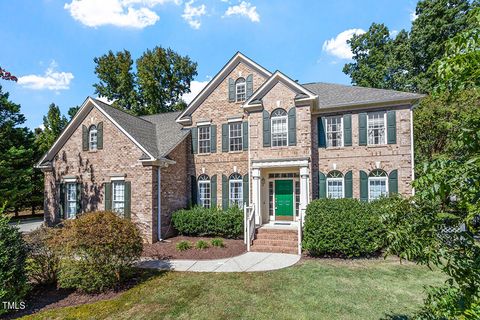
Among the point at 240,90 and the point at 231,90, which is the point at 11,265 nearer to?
the point at 231,90

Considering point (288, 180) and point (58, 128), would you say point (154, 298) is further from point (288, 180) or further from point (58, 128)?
point (58, 128)

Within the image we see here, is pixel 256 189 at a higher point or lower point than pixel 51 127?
lower

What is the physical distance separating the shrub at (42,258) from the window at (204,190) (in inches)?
330

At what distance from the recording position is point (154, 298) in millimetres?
6949

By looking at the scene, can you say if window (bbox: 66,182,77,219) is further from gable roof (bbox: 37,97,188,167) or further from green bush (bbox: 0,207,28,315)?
green bush (bbox: 0,207,28,315)

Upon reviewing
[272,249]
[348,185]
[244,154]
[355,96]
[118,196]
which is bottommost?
[272,249]

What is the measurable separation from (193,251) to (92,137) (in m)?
9.34

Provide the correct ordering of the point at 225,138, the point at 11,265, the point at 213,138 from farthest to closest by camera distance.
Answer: the point at 213,138 → the point at 225,138 → the point at 11,265

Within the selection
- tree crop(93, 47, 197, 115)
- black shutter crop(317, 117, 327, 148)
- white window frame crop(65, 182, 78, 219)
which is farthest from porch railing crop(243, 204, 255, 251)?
tree crop(93, 47, 197, 115)

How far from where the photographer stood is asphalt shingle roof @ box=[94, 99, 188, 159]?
1414cm

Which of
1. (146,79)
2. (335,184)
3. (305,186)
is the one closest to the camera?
(305,186)

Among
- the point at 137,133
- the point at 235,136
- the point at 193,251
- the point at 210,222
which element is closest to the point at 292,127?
the point at 235,136

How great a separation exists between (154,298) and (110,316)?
1117mm

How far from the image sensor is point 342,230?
9.82m
